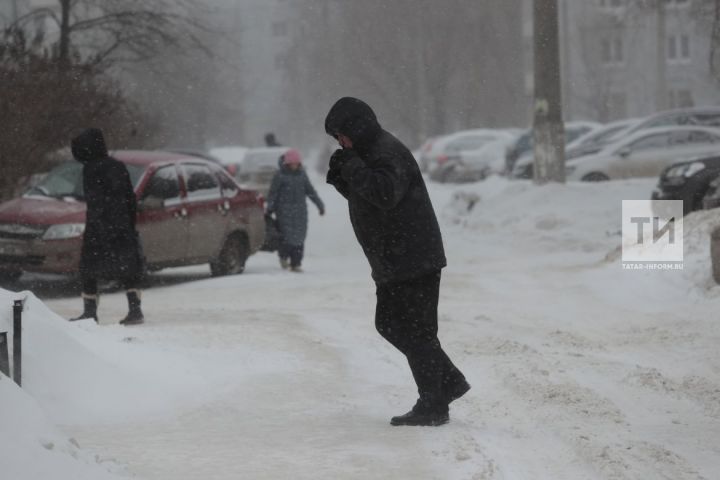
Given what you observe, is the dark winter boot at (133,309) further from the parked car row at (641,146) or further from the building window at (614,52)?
the building window at (614,52)

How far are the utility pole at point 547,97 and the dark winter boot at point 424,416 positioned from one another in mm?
17181

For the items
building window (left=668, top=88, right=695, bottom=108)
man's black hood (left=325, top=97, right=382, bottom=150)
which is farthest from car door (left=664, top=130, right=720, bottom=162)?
building window (left=668, top=88, right=695, bottom=108)

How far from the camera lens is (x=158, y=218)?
15.0 m

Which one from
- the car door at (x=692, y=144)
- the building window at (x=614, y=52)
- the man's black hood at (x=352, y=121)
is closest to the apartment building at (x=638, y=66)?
the building window at (x=614, y=52)

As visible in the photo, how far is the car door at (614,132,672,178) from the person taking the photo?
2791 centimetres

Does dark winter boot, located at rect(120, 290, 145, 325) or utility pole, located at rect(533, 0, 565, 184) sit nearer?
dark winter boot, located at rect(120, 290, 145, 325)

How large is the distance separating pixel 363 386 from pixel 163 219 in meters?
7.13

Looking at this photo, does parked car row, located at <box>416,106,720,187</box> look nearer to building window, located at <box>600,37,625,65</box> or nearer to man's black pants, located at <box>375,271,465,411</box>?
man's black pants, located at <box>375,271,465,411</box>

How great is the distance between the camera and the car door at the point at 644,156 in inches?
1099

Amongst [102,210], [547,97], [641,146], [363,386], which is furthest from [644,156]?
[363,386]

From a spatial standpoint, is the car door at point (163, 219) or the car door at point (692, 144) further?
the car door at point (692, 144)

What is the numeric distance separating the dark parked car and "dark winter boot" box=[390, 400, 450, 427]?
41.8 ft

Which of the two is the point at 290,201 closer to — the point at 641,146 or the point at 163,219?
the point at 163,219

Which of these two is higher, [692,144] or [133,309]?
[692,144]
